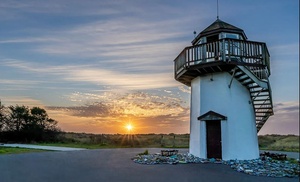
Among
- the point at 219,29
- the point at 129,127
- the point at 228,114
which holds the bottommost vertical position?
the point at 129,127

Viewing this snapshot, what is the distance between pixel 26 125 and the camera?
3192cm

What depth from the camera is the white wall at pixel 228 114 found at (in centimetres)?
1302

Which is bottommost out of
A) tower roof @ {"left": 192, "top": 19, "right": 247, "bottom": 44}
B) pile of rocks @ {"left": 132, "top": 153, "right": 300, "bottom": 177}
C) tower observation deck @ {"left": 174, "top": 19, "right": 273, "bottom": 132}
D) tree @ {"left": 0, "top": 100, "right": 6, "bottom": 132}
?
pile of rocks @ {"left": 132, "top": 153, "right": 300, "bottom": 177}

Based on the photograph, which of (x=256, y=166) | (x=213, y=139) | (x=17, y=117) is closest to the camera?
(x=256, y=166)

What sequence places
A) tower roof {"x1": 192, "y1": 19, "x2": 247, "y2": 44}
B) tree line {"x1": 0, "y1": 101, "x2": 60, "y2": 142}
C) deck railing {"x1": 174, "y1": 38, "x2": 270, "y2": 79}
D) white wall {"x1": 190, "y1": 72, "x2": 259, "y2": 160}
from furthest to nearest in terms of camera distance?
tree line {"x1": 0, "y1": 101, "x2": 60, "y2": 142}, tower roof {"x1": 192, "y1": 19, "x2": 247, "y2": 44}, white wall {"x1": 190, "y1": 72, "x2": 259, "y2": 160}, deck railing {"x1": 174, "y1": 38, "x2": 270, "y2": 79}

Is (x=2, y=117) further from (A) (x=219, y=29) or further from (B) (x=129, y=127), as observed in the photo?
(A) (x=219, y=29)

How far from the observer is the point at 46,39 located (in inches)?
496

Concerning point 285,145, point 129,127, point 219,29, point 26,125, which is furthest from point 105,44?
point 26,125

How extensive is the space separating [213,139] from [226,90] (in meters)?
2.59

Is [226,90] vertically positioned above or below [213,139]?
above

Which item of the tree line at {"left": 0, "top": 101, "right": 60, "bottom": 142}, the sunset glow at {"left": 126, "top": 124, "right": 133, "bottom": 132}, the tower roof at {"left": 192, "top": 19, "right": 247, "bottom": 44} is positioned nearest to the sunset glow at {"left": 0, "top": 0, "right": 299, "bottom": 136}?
the tower roof at {"left": 192, "top": 19, "right": 247, "bottom": 44}

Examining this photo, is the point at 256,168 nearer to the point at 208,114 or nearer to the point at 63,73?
the point at 208,114

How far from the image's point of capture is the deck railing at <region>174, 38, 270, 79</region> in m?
12.4

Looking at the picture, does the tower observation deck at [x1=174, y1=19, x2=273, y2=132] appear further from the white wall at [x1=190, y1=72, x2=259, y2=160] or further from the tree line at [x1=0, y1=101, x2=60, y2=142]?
the tree line at [x1=0, y1=101, x2=60, y2=142]
